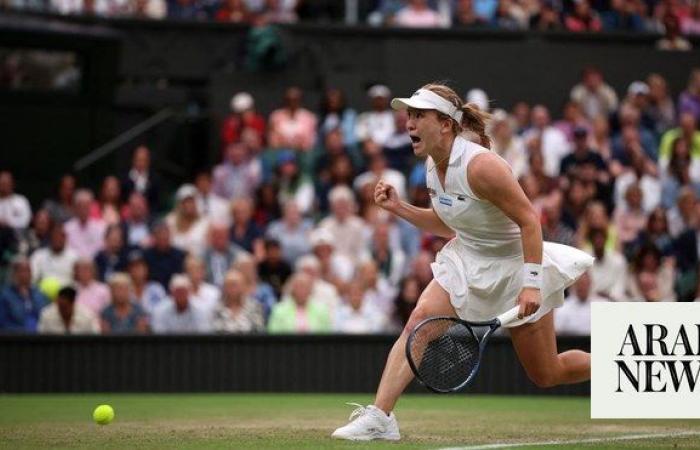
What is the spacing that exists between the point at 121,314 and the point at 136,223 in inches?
70.3

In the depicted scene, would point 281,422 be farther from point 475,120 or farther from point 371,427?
point 475,120

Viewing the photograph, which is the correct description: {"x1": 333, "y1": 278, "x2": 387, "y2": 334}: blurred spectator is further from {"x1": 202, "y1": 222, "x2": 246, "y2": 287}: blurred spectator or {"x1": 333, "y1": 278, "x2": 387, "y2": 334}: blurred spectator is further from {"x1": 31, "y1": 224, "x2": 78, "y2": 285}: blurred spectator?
{"x1": 31, "y1": 224, "x2": 78, "y2": 285}: blurred spectator

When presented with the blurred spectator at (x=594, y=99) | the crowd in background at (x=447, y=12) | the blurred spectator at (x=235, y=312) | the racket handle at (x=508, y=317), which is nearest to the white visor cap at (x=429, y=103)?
the racket handle at (x=508, y=317)

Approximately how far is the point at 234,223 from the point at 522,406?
14.7ft

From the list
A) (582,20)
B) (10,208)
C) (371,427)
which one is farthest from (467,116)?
(582,20)

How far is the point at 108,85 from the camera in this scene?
17391 mm

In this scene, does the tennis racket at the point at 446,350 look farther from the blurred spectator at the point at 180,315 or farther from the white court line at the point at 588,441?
the blurred spectator at the point at 180,315

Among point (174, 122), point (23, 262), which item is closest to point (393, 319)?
point (23, 262)

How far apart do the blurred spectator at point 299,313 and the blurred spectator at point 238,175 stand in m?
2.21

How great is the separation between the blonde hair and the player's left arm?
0.37 m

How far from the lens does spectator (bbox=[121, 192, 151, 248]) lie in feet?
50.1

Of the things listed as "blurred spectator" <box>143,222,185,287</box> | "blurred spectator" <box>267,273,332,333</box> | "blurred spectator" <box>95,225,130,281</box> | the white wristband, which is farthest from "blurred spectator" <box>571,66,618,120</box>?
the white wristband

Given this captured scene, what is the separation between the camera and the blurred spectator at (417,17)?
1806cm

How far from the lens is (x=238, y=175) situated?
627 inches
